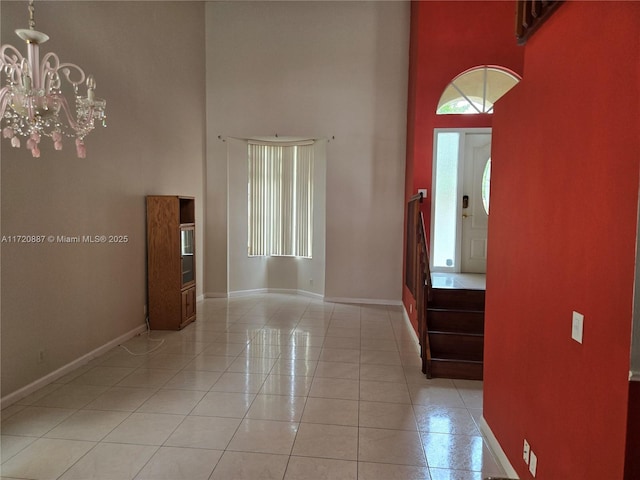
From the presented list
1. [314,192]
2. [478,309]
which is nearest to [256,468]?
[478,309]

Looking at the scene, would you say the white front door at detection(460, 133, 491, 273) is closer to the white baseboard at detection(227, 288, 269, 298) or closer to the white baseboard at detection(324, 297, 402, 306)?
the white baseboard at detection(324, 297, 402, 306)

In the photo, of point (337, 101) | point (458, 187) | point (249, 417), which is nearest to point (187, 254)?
point (249, 417)

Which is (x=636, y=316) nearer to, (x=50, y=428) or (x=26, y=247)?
(x=50, y=428)

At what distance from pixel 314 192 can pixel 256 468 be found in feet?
17.8

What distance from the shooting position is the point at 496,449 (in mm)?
2615

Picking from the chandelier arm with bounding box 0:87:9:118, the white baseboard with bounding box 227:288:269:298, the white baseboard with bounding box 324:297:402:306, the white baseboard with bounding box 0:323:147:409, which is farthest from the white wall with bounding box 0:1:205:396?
the white baseboard with bounding box 324:297:402:306

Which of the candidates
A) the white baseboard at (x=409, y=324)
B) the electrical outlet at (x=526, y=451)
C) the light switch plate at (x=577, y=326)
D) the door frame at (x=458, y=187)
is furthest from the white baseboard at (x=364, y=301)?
the light switch plate at (x=577, y=326)

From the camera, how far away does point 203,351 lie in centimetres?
452

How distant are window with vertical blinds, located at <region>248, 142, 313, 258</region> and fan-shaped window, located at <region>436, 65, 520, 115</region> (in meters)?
2.86

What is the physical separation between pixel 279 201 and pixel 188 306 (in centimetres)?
294

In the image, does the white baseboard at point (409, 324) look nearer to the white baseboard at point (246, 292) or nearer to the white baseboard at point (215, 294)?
the white baseboard at point (246, 292)

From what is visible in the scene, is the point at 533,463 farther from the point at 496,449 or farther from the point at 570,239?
the point at 570,239

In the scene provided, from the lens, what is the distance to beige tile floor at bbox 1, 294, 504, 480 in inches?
96.3

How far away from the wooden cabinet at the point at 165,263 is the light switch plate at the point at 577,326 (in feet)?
15.2
